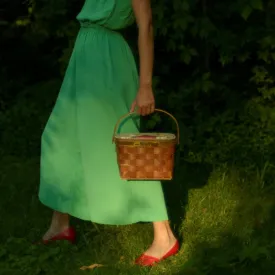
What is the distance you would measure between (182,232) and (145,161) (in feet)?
2.87

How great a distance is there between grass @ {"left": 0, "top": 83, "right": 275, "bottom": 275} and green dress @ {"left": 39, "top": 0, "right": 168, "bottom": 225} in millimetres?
251

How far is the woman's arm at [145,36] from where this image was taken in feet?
13.8

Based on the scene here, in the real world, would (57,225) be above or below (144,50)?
below

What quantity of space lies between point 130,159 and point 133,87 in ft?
1.38

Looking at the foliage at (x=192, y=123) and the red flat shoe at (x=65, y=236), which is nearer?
the foliage at (x=192, y=123)

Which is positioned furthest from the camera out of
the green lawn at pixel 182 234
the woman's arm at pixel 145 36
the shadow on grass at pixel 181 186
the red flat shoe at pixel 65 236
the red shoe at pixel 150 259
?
the shadow on grass at pixel 181 186

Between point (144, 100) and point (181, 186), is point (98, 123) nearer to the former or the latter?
point (144, 100)

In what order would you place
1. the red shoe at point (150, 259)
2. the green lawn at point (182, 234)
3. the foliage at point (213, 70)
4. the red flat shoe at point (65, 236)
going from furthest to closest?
the foliage at point (213, 70), the red flat shoe at point (65, 236), the red shoe at point (150, 259), the green lawn at point (182, 234)

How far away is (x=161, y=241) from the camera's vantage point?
4598 mm

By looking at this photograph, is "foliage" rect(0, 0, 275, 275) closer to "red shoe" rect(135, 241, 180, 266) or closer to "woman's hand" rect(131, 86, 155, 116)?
"red shoe" rect(135, 241, 180, 266)

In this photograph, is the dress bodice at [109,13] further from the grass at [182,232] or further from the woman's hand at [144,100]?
the grass at [182,232]

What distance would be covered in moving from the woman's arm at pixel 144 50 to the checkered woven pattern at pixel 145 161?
7.8 inches

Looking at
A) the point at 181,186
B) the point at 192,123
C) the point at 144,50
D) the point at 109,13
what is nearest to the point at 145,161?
the point at 144,50

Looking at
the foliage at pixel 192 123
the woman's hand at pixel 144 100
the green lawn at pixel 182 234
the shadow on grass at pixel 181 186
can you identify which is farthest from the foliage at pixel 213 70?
the woman's hand at pixel 144 100
